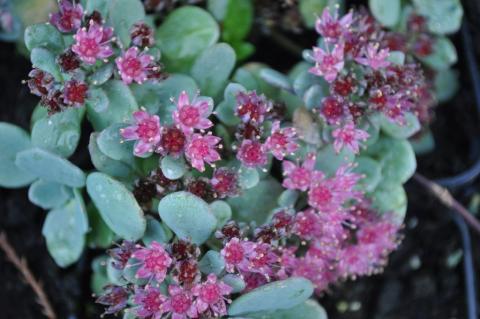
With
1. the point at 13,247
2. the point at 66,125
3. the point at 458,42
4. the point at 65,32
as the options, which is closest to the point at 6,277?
the point at 13,247

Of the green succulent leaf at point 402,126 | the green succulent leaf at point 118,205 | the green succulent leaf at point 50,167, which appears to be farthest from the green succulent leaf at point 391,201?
the green succulent leaf at point 50,167

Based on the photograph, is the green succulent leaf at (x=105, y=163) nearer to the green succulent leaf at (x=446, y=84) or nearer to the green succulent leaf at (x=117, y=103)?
the green succulent leaf at (x=117, y=103)

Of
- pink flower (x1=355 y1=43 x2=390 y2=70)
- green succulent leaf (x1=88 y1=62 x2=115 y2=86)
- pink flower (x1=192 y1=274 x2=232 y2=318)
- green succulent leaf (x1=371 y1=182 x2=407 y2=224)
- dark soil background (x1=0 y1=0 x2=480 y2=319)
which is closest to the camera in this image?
pink flower (x1=192 y1=274 x2=232 y2=318)

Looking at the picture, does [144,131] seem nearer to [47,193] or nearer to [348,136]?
[47,193]

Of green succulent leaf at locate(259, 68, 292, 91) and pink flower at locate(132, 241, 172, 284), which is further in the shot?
green succulent leaf at locate(259, 68, 292, 91)

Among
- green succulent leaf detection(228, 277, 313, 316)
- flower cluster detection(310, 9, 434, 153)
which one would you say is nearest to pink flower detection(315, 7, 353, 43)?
flower cluster detection(310, 9, 434, 153)

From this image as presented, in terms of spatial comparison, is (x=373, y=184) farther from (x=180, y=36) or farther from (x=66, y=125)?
(x=66, y=125)

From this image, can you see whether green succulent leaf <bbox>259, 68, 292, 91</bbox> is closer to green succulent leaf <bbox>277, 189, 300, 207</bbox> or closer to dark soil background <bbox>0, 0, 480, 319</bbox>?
green succulent leaf <bbox>277, 189, 300, 207</bbox>
